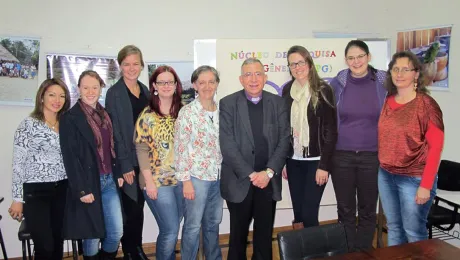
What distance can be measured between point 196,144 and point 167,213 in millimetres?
511

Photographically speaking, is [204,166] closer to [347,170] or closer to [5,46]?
[347,170]

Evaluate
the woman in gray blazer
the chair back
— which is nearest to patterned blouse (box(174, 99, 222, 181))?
the woman in gray blazer

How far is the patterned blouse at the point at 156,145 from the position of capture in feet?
7.54

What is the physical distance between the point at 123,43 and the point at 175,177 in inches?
58.8

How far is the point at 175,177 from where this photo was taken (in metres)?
2.34

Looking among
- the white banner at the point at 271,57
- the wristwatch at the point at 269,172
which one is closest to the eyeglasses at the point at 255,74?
the wristwatch at the point at 269,172

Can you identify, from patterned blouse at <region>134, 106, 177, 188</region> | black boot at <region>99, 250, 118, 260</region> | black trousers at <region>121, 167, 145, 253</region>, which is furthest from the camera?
black trousers at <region>121, 167, 145, 253</region>

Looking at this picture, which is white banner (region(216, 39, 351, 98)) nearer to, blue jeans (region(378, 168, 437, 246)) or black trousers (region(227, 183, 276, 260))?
black trousers (region(227, 183, 276, 260))

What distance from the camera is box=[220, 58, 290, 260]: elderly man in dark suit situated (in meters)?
2.21

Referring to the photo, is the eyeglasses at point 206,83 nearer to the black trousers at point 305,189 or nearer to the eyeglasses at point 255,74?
the eyeglasses at point 255,74

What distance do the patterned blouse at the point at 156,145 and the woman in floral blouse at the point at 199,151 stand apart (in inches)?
2.9

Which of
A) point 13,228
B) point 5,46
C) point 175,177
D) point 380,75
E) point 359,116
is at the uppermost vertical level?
point 5,46

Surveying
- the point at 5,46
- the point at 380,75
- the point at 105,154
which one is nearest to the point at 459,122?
the point at 380,75

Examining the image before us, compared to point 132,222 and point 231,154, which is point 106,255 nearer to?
point 132,222
